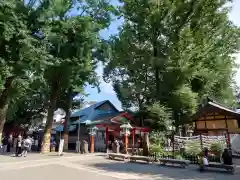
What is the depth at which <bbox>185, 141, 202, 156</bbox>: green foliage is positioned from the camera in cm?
1795

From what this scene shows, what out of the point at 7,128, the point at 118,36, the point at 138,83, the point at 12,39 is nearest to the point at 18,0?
the point at 12,39

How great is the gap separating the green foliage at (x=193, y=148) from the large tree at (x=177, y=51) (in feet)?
26.0

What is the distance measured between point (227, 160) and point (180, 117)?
43.6 ft

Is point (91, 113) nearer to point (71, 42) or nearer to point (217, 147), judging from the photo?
point (71, 42)

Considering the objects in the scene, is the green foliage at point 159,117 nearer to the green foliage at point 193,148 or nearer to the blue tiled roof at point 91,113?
the green foliage at point 193,148

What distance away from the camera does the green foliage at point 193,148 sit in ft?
58.9

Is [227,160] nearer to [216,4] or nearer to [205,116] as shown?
[205,116]

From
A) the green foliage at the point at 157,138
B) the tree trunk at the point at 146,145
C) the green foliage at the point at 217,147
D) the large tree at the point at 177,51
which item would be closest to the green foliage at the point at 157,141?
the green foliage at the point at 157,138

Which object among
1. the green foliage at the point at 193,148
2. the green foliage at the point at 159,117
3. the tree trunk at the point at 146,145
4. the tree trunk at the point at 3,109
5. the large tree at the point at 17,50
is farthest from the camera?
the green foliage at the point at 159,117

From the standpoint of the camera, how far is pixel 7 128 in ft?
134

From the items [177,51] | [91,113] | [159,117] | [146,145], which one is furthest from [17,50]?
[91,113]

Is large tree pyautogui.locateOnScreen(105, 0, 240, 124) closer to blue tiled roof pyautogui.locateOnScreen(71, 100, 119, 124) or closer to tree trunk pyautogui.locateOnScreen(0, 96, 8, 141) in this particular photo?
blue tiled roof pyautogui.locateOnScreen(71, 100, 119, 124)

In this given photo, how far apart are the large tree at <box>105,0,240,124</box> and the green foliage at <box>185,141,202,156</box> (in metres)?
7.91

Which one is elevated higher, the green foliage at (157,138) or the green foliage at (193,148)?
the green foliage at (157,138)
